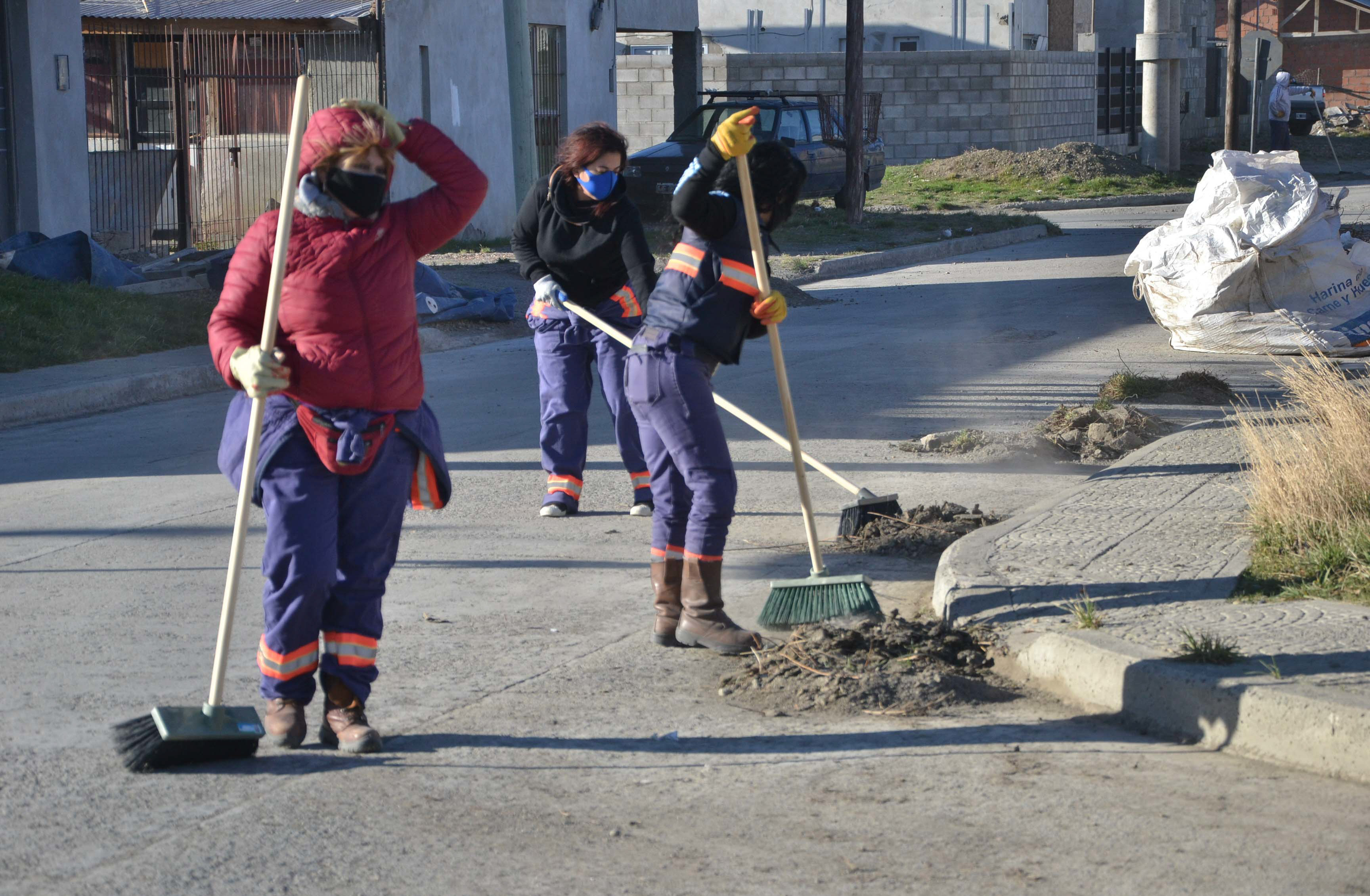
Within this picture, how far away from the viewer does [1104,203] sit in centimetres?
3055

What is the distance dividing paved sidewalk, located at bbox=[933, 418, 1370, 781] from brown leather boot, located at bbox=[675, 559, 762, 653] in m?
0.83

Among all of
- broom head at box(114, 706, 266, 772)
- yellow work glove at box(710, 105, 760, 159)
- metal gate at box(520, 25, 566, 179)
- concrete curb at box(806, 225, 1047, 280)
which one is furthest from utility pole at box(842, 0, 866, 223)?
broom head at box(114, 706, 266, 772)

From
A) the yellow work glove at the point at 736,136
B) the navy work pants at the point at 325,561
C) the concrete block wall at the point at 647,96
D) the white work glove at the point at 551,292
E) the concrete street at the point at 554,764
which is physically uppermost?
the concrete block wall at the point at 647,96

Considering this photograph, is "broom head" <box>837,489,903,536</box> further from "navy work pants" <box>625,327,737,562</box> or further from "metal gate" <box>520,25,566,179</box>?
"metal gate" <box>520,25,566,179</box>

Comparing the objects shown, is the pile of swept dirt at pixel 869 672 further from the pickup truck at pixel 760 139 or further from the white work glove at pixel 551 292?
the pickup truck at pixel 760 139

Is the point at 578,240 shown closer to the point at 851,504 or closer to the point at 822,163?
the point at 851,504

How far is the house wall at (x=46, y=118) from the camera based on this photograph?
15.9 meters

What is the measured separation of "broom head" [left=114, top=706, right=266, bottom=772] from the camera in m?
4.09

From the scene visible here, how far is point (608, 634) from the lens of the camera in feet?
18.3

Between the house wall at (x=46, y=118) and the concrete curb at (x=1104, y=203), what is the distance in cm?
1721

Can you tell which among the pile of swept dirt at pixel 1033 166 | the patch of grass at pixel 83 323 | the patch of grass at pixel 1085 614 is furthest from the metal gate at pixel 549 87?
the patch of grass at pixel 1085 614

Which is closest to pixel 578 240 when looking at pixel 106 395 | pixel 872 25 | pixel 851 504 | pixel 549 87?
pixel 851 504

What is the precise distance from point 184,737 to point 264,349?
3.41ft

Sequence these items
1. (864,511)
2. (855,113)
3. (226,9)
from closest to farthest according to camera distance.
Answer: (864,511)
(226,9)
(855,113)
